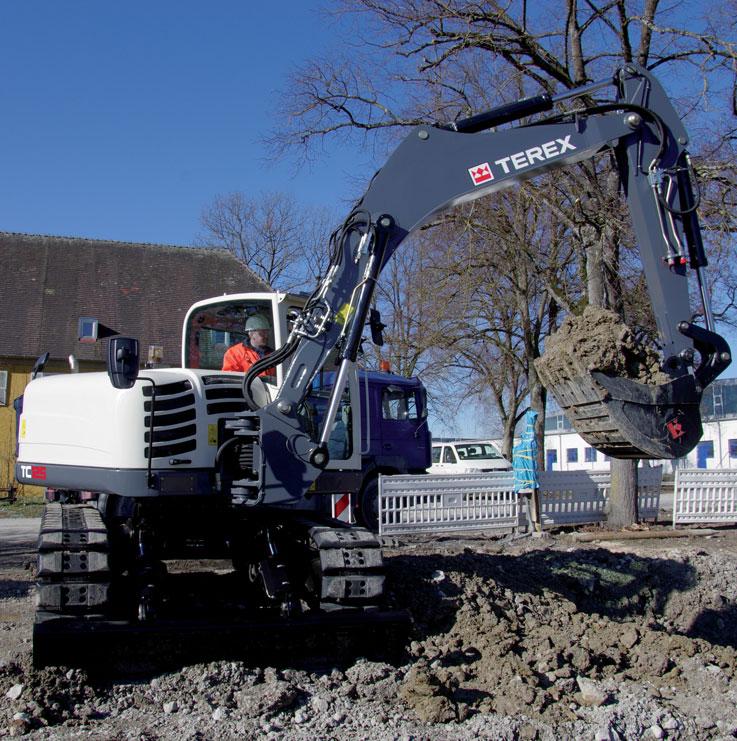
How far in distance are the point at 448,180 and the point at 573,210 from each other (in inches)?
326

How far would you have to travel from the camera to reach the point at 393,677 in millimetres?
5738

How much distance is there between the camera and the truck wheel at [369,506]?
1487 cm

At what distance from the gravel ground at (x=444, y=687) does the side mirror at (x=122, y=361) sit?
1.90 meters

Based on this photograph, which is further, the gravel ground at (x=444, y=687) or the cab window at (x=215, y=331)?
the cab window at (x=215, y=331)

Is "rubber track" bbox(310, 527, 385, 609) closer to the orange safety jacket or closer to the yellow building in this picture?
the orange safety jacket

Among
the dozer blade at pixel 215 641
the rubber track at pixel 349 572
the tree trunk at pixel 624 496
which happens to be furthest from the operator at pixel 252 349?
the tree trunk at pixel 624 496

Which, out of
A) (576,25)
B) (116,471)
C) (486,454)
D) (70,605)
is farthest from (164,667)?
(486,454)

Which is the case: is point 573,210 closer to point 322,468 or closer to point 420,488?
point 420,488

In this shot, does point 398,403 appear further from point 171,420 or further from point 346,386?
point 171,420

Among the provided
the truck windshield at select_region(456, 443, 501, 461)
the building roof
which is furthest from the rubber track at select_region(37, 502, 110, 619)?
the building roof

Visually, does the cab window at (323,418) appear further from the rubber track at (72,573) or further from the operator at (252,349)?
the rubber track at (72,573)

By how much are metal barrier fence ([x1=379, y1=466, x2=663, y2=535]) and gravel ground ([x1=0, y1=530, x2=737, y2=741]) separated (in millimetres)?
5198

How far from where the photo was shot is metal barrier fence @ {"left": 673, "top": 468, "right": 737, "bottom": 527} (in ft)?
51.9

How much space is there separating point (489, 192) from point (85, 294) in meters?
24.5
